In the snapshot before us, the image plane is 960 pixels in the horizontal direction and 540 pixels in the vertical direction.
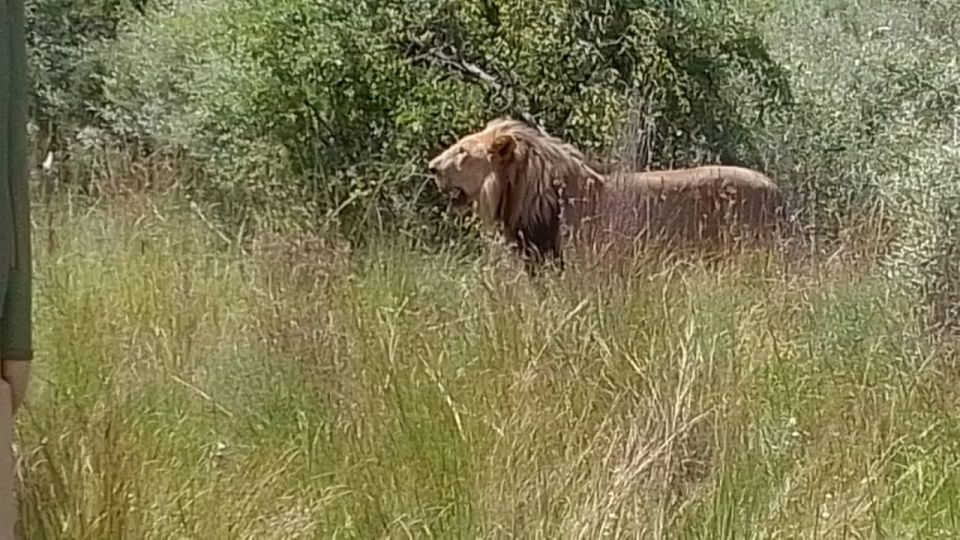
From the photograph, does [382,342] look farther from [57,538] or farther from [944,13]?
[944,13]

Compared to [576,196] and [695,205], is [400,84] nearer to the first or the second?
[576,196]

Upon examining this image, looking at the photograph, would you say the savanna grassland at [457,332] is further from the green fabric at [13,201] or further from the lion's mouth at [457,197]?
the green fabric at [13,201]

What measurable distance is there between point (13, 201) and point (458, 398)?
20.8 inches

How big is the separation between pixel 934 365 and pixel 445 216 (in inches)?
22.3

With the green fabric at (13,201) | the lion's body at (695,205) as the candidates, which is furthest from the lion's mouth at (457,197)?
the green fabric at (13,201)

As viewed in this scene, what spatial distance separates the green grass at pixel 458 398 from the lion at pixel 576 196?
0.04 metres

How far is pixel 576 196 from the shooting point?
55.4 inches

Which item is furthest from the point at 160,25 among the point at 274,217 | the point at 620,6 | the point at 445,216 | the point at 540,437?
the point at 540,437

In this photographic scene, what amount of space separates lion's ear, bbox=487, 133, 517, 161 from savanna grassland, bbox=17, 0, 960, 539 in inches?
1.8

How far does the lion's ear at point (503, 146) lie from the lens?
4.56ft

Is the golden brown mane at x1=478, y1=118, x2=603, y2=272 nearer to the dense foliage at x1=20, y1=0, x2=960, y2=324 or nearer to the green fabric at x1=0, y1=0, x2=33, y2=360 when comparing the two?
the dense foliage at x1=20, y1=0, x2=960, y2=324

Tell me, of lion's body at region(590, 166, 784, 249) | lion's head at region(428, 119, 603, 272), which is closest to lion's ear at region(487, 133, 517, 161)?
lion's head at region(428, 119, 603, 272)

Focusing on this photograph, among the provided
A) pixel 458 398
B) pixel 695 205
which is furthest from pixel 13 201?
pixel 695 205

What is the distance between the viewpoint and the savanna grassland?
4.57ft
